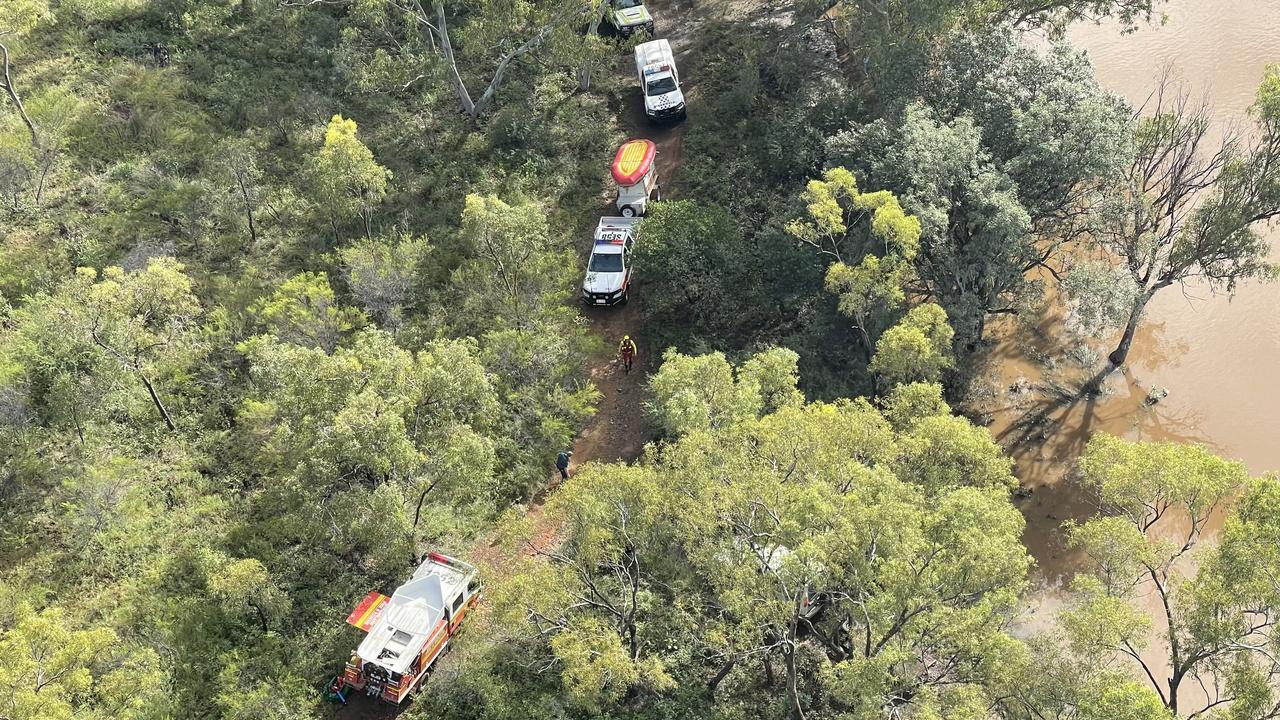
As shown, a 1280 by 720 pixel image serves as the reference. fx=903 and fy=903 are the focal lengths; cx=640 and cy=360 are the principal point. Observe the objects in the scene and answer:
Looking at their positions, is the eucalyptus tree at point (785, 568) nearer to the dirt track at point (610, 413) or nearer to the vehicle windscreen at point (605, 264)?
the dirt track at point (610, 413)

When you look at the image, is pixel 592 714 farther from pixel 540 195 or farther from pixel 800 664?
pixel 540 195

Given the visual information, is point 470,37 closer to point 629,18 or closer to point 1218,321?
point 629,18

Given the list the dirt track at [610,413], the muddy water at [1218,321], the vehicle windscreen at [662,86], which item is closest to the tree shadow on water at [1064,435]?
the muddy water at [1218,321]

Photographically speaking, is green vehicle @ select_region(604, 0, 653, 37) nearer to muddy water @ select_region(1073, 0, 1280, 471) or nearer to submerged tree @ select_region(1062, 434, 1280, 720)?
muddy water @ select_region(1073, 0, 1280, 471)

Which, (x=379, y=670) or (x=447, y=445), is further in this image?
(x=447, y=445)

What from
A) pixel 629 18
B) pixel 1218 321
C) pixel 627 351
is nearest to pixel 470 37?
pixel 629 18

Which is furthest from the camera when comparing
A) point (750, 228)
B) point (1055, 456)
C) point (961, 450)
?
point (750, 228)

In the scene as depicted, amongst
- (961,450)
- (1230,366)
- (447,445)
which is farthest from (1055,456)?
(447,445)
